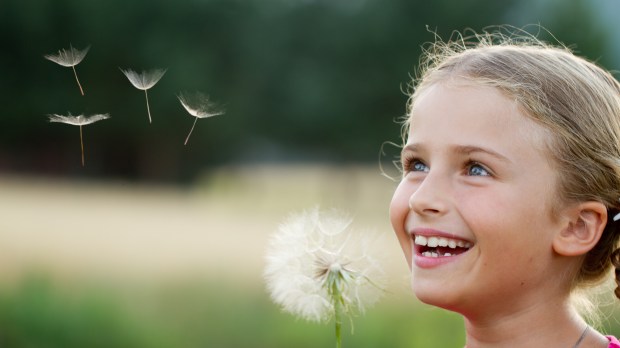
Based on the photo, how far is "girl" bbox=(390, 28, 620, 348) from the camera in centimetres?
232

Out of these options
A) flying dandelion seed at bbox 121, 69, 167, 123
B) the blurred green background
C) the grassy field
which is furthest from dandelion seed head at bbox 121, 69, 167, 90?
the blurred green background

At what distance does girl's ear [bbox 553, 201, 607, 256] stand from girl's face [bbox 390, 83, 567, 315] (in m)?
0.03

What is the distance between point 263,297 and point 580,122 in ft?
14.7

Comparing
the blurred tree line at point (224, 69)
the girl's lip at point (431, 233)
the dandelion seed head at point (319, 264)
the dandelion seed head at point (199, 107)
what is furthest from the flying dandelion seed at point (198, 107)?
the blurred tree line at point (224, 69)

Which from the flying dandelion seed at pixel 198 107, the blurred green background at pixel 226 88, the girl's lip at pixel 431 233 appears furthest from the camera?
the blurred green background at pixel 226 88

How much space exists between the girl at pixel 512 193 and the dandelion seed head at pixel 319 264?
0.41 ft

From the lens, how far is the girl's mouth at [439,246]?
2.32 meters

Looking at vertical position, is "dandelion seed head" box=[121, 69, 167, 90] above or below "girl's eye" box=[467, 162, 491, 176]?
above

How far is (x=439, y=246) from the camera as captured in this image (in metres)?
2.36

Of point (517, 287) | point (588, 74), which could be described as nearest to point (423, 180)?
point (517, 287)

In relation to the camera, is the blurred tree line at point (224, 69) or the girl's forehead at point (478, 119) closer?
the girl's forehead at point (478, 119)

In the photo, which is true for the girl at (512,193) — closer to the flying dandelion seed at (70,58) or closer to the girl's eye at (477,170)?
the girl's eye at (477,170)

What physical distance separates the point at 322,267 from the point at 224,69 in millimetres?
23557

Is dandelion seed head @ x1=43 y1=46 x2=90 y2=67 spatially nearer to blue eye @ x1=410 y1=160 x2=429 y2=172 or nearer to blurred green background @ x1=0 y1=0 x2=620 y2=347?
blue eye @ x1=410 y1=160 x2=429 y2=172
